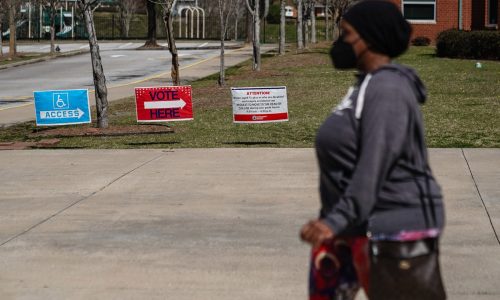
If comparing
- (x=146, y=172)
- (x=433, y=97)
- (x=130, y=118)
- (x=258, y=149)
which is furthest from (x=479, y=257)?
(x=433, y=97)

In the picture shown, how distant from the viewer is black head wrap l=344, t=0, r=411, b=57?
3619mm

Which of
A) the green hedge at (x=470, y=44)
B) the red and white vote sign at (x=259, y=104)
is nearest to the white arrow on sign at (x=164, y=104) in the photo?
the red and white vote sign at (x=259, y=104)

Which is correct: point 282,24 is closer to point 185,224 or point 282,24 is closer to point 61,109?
point 61,109

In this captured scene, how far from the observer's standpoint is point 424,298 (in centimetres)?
372

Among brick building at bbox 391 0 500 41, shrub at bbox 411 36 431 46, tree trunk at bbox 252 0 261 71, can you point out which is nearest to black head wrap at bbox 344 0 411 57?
tree trunk at bbox 252 0 261 71

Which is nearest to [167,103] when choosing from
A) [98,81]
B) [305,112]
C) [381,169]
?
[98,81]

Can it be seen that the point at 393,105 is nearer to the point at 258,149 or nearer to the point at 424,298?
the point at 424,298

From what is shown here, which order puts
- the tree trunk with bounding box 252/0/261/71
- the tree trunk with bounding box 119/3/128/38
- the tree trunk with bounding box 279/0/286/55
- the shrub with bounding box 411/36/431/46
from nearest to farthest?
1. the tree trunk with bounding box 252/0/261/71
2. the tree trunk with bounding box 279/0/286/55
3. the shrub with bounding box 411/36/431/46
4. the tree trunk with bounding box 119/3/128/38

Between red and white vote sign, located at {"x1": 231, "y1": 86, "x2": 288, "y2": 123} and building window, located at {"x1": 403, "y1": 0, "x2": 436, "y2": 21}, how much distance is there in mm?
31904

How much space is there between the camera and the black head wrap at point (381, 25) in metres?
3.62

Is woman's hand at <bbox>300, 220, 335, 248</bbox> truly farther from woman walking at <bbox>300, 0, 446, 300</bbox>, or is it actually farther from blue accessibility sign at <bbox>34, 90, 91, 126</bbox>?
blue accessibility sign at <bbox>34, 90, 91, 126</bbox>

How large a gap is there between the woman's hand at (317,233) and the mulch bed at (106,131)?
12.7 meters

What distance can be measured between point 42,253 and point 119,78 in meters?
26.2

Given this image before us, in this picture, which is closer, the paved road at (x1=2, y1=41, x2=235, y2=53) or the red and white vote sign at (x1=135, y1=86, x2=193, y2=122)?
the red and white vote sign at (x1=135, y1=86, x2=193, y2=122)
